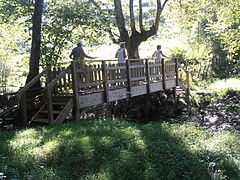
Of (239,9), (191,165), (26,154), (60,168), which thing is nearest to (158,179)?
(191,165)

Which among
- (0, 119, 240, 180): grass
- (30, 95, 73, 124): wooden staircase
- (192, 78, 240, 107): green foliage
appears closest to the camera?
(0, 119, 240, 180): grass

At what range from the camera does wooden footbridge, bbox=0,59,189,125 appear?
307 inches

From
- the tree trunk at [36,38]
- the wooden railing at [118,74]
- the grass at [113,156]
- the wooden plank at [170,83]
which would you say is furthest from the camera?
the wooden plank at [170,83]

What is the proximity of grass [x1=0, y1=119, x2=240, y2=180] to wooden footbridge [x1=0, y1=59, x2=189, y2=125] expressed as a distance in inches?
71.7

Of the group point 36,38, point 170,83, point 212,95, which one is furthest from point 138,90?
point 212,95

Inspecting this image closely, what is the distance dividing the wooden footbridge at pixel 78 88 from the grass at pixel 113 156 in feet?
5.98

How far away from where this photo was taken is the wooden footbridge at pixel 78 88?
25.6 ft

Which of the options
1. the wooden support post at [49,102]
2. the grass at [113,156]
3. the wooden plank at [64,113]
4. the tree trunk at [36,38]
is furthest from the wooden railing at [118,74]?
the grass at [113,156]

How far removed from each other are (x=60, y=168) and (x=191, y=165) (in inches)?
91.8

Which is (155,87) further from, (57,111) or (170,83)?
(57,111)

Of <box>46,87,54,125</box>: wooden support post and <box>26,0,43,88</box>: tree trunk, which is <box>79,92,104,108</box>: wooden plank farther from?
<box>26,0,43,88</box>: tree trunk

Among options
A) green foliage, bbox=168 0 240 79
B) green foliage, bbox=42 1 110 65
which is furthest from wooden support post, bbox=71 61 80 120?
green foliage, bbox=168 0 240 79

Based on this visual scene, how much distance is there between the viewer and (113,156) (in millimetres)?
4707

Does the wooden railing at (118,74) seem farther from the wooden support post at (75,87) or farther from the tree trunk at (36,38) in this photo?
the tree trunk at (36,38)
